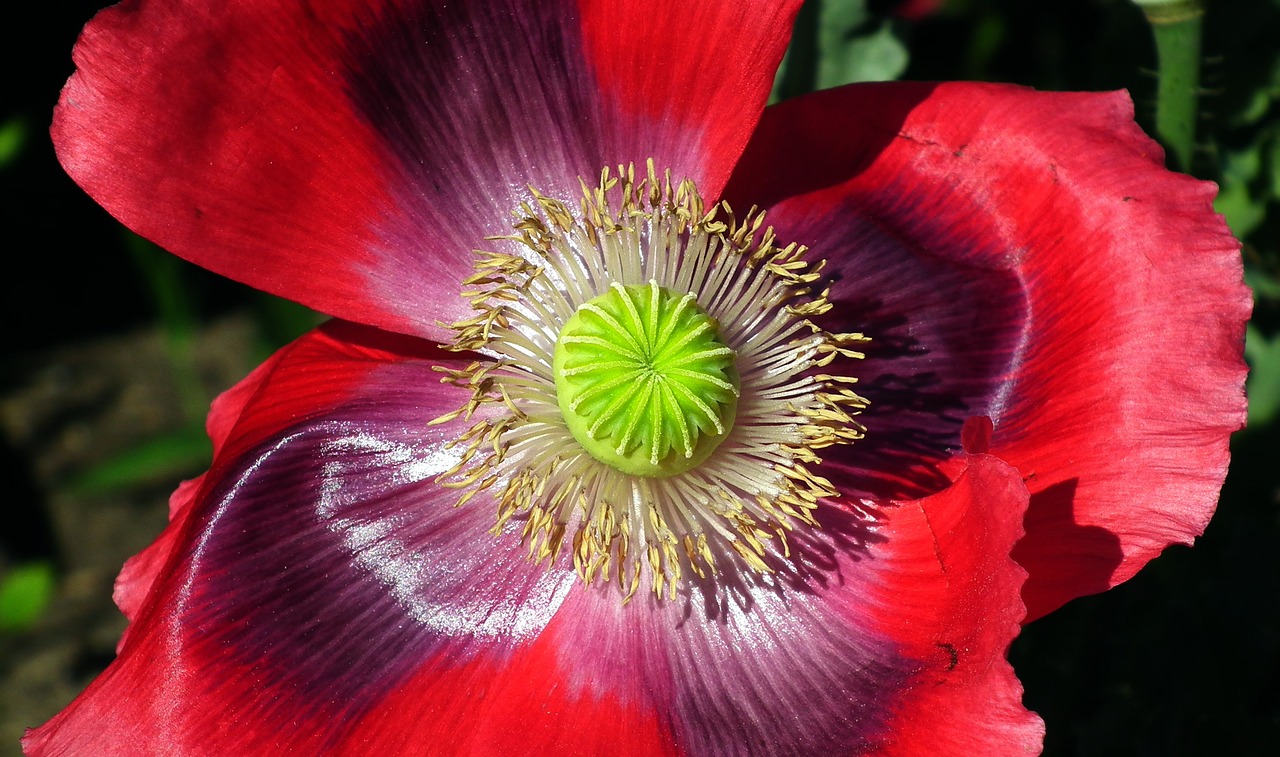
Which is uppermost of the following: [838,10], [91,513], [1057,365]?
[838,10]

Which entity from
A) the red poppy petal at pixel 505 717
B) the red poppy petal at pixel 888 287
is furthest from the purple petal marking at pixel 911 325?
the red poppy petal at pixel 505 717

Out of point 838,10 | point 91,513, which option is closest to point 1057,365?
point 838,10

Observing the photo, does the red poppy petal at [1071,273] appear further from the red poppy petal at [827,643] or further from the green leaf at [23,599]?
the green leaf at [23,599]

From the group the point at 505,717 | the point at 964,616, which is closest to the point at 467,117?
the point at 505,717

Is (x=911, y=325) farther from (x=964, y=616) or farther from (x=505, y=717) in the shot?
(x=505, y=717)

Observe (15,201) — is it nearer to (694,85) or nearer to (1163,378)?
(694,85)
